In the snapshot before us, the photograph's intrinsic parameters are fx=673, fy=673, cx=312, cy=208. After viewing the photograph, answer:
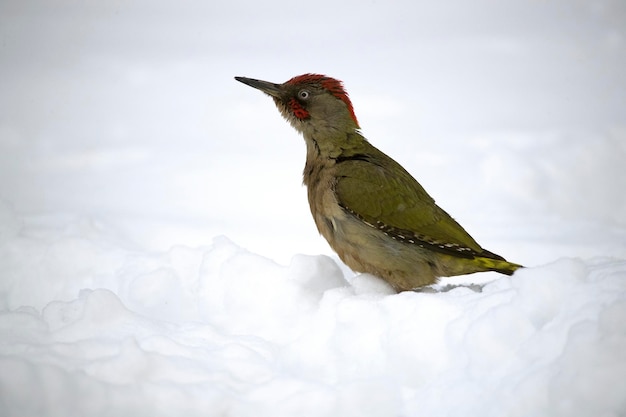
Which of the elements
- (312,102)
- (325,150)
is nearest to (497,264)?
(325,150)

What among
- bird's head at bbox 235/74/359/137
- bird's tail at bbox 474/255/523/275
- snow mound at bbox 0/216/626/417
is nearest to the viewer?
snow mound at bbox 0/216/626/417

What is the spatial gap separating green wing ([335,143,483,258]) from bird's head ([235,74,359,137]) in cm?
38

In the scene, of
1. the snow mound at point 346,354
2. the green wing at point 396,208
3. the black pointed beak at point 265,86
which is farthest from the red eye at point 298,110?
the snow mound at point 346,354

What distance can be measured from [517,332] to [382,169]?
1998 millimetres

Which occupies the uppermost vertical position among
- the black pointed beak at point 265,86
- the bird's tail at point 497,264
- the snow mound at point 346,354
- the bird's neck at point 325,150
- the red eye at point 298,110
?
the black pointed beak at point 265,86

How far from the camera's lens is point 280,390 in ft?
10.6

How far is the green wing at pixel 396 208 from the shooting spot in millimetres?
4574

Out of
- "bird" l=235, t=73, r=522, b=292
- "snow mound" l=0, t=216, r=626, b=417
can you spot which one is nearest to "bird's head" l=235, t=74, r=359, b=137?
"bird" l=235, t=73, r=522, b=292

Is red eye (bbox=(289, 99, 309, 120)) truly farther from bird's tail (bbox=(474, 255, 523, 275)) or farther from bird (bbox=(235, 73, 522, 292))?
bird's tail (bbox=(474, 255, 523, 275))

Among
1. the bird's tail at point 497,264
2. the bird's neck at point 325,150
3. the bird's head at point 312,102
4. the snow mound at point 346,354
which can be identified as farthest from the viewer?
the bird's head at point 312,102

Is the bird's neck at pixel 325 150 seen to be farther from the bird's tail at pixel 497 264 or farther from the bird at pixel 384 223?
the bird's tail at pixel 497 264

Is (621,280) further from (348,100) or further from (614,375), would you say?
(348,100)

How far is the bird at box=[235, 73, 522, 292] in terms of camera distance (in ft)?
15.0

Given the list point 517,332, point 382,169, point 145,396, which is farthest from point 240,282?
point 517,332
